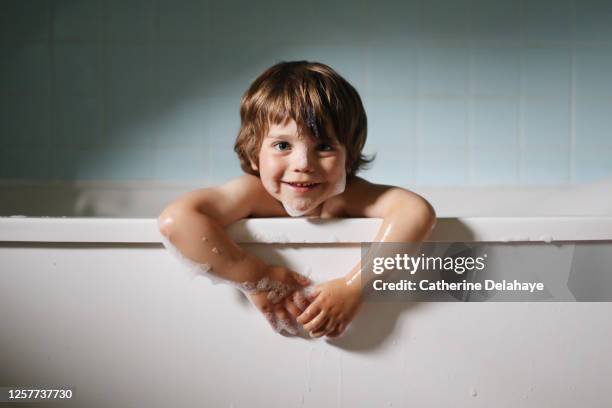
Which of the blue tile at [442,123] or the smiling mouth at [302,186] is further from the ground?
the blue tile at [442,123]

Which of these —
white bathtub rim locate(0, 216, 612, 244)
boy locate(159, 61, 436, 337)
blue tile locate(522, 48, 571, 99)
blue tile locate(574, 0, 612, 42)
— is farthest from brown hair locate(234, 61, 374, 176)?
blue tile locate(574, 0, 612, 42)

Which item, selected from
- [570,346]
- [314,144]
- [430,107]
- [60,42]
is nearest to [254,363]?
[314,144]

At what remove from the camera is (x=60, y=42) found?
1533 mm

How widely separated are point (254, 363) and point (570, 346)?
39cm

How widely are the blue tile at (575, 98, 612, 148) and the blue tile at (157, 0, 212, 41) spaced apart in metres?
1.07

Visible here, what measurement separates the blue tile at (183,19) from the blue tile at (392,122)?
51cm

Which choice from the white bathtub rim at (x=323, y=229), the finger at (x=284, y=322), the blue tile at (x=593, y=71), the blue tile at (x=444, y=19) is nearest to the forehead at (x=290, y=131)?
the white bathtub rim at (x=323, y=229)

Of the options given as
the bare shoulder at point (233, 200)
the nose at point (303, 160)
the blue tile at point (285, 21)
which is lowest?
the bare shoulder at point (233, 200)

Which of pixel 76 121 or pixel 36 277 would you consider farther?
pixel 76 121

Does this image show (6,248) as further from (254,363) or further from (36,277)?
(254,363)

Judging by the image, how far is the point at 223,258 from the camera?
641 mm

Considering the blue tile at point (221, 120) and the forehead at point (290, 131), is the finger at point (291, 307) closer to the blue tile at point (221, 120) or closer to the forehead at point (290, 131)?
the forehead at point (290, 131)

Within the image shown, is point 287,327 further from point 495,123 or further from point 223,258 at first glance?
point 495,123

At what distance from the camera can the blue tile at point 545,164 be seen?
5.13 feet
